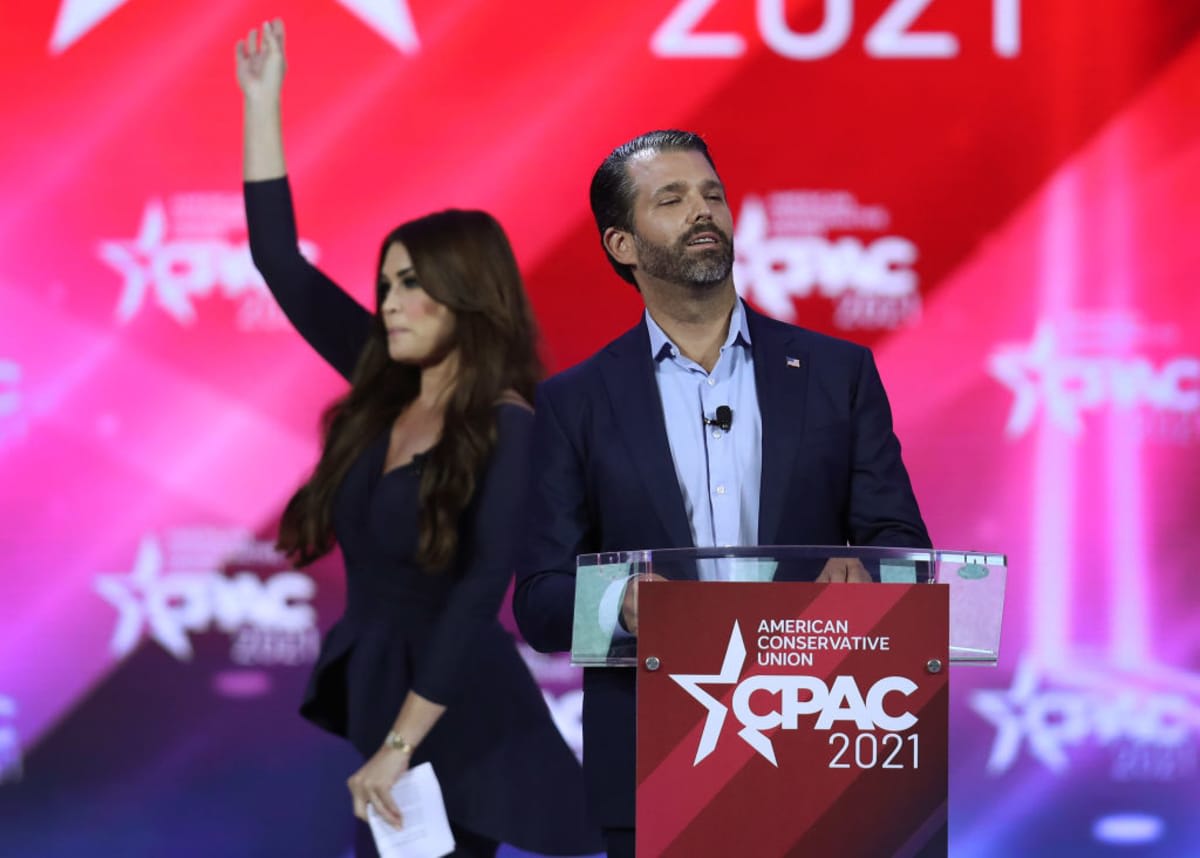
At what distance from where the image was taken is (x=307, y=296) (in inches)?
143

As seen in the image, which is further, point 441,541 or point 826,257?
point 826,257

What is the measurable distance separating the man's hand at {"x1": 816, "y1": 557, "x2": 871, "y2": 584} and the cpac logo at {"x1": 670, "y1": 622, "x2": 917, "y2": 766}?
11cm

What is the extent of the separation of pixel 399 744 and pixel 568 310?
5.69 ft

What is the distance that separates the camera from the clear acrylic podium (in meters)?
1.63

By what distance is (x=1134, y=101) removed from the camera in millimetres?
4340

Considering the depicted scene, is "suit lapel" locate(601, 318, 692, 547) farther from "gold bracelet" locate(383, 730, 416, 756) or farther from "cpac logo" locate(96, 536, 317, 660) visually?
"cpac logo" locate(96, 536, 317, 660)


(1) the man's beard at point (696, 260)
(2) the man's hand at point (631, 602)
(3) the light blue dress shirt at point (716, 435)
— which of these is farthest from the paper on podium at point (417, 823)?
(2) the man's hand at point (631, 602)

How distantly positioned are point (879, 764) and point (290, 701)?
3.01 meters

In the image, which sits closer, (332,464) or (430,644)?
(430,644)

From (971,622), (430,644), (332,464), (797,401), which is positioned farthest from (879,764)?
(332,464)

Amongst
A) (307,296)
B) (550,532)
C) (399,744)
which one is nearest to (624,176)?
(550,532)

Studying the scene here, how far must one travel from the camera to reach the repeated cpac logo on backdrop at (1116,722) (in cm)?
427

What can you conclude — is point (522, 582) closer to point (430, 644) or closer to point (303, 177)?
point (430, 644)

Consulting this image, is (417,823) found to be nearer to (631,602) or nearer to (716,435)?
(716,435)
